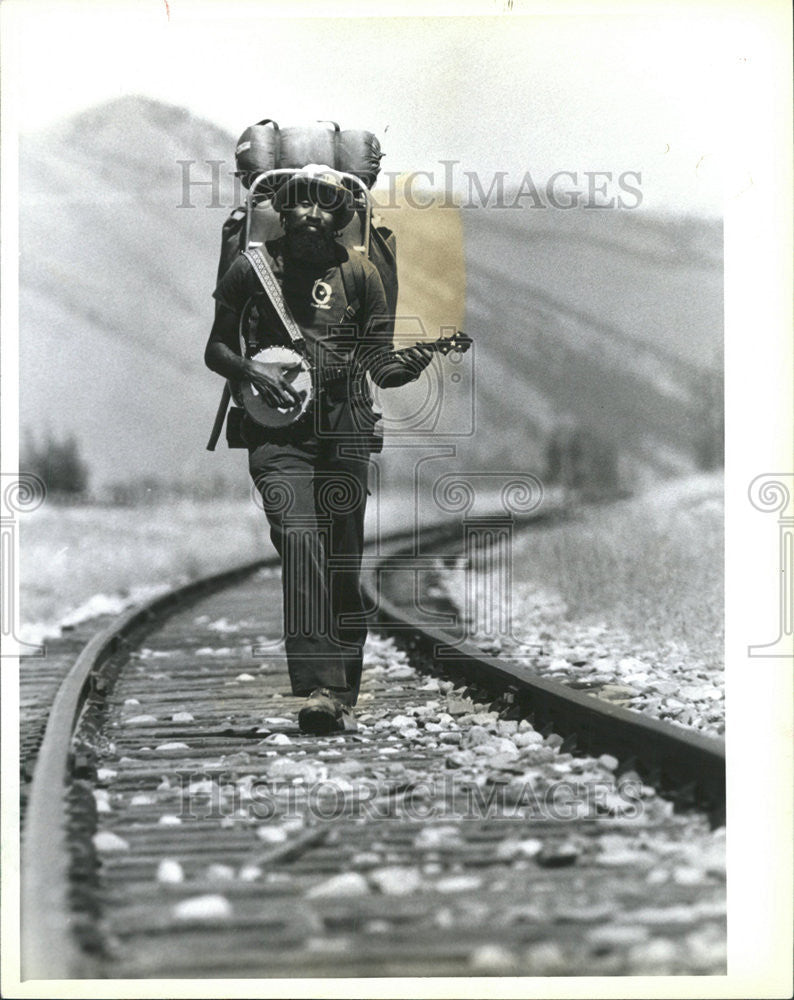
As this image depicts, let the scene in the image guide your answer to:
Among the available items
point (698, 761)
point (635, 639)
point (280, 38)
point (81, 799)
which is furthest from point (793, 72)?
point (81, 799)

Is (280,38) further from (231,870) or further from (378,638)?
(231,870)

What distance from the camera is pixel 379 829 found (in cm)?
346

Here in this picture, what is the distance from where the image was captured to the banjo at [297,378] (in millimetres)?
4008

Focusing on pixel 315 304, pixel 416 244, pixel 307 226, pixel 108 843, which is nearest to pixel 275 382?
pixel 315 304

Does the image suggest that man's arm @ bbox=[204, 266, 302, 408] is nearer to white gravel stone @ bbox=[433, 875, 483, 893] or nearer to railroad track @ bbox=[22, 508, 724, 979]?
railroad track @ bbox=[22, 508, 724, 979]

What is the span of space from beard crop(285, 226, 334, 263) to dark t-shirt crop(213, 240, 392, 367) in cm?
3

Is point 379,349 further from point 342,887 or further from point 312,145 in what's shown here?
point 342,887

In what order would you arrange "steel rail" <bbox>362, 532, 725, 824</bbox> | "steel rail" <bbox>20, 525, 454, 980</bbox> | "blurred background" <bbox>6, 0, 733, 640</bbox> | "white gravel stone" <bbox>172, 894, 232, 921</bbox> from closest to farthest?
"white gravel stone" <bbox>172, 894, 232, 921</bbox>
"steel rail" <bbox>20, 525, 454, 980</bbox>
"steel rail" <bbox>362, 532, 725, 824</bbox>
"blurred background" <bbox>6, 0, 733, 640</bbox>

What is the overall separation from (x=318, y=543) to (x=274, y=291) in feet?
2.91

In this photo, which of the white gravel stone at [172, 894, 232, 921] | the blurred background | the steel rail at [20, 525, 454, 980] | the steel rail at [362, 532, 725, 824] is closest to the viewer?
the white gravel stone at [172, 894, 232, 921]

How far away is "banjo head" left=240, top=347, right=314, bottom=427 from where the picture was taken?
4008 millimetres

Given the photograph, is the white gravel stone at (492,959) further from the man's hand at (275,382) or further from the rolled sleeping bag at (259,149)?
the rolled sleeping bag at (259,149)

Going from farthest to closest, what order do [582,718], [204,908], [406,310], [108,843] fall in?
[406,310], [582,718], [108,843], [204,908]

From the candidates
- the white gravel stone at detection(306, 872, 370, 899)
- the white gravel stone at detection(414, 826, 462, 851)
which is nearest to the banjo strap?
the white gravel stone at detection(414, 826, 462, 851)
